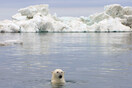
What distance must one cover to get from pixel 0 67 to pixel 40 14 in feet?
284

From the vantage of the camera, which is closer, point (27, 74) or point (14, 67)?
point (27, 74)

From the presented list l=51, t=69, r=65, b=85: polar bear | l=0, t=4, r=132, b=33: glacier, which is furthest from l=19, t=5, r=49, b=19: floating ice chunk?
l=51, t=69, r=65, b=85: polar bear

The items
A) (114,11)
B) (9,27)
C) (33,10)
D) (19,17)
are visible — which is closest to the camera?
(9,27)

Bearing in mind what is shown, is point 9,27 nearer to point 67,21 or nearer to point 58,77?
point 67,21

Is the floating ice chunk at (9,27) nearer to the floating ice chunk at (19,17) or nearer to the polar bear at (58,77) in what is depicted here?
the floating ice chunk at (19,17)

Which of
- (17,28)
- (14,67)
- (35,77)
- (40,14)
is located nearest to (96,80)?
(35,77)

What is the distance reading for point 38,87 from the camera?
1450cm

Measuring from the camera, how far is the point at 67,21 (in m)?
115

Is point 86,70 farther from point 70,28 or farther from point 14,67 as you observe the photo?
point 70,28

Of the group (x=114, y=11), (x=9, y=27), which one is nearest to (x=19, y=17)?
(x=9, y=27)

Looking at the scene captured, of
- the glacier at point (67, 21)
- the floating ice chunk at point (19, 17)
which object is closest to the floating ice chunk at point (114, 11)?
the glacier at point (67, 21)

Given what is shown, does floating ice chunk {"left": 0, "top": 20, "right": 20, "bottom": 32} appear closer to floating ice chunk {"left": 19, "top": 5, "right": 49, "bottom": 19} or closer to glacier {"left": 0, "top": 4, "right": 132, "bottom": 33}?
glacier {"left": 0, "top": 4, "right": 132, "bottom": 33}

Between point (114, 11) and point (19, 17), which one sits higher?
point (114, 11)

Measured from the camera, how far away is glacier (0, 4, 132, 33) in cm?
9819
